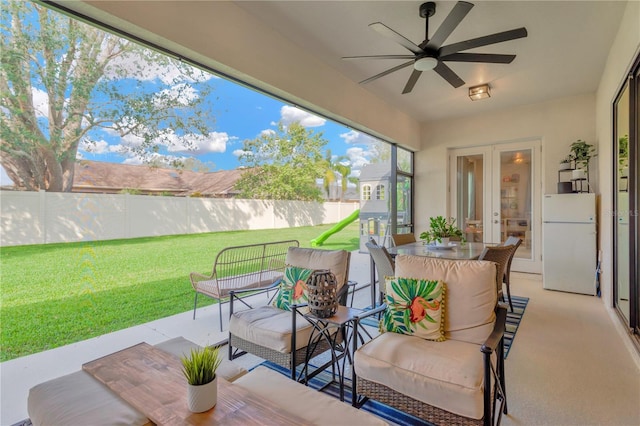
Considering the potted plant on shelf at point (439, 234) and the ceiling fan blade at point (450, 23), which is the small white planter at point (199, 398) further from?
the potted plant on shelf at point (439, 234)

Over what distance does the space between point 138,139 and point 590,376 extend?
4.60 meters

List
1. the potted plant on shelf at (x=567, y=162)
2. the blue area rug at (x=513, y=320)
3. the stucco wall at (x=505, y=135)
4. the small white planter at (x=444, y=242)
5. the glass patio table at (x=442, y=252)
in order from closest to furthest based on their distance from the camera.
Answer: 1. the blue area rug at (x=513, y=320)
2. the glass patio table at (x=442, y=252)
3. the small white planter at (x=444, y=242)
4. the potted plant on shelf at (x=567, y=162)
5. the stucco wall at (x=505, y=135)

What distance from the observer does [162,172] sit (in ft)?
12.2

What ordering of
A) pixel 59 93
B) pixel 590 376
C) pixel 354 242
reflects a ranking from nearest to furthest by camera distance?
pixel 590 376
pixel 59 93
pixel 354 242

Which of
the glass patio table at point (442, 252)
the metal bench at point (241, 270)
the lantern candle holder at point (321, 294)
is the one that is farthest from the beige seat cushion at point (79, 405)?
the glass patio table at point (442, 252)

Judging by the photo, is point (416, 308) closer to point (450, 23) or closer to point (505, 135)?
point (450, 23)

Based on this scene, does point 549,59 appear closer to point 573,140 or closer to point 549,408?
point 573,140

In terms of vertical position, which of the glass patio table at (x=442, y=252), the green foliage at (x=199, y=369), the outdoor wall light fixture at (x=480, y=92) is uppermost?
the outdoor wall light fixture at (x=480, y=92)

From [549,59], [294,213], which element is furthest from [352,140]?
[549,59]

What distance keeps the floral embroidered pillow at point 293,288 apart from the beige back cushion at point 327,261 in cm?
7

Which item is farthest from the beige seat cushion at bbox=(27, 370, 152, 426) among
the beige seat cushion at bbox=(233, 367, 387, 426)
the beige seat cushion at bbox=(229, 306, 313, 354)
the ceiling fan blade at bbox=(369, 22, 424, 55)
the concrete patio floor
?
the ceiling fan blade at bbox=(369, 22, 424, 55)

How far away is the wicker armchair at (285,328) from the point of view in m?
2.02

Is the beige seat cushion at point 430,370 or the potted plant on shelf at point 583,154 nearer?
the beige seat cushion at point 430,370

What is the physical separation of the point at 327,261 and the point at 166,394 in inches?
56.8
